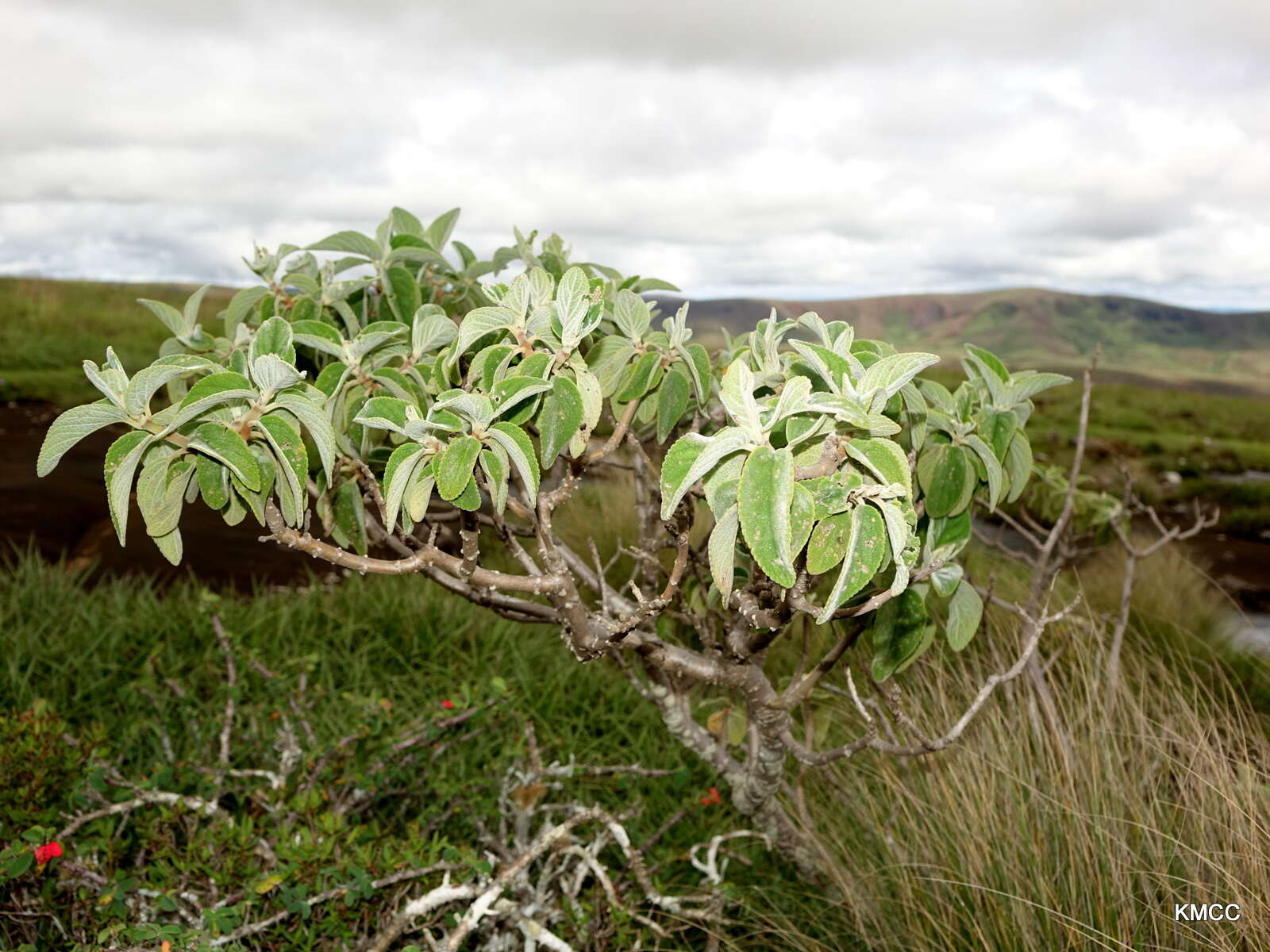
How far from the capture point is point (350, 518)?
66.1 inches

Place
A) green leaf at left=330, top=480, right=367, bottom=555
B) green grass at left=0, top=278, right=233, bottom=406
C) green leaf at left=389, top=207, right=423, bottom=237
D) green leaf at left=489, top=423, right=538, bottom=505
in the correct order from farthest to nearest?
green grass at left=0, top=278, right=233, bottom=406 → green leaf at left=389, top=207, right=423, bottom=237 → green leaf at left=330, top=480, right=367, bottom=555 → green leaf at left=489, top=423, right=538, bottom=505

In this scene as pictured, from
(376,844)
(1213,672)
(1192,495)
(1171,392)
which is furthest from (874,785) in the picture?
(1171,392)

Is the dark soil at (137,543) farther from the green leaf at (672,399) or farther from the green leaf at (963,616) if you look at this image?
the green leaf at (963,616)

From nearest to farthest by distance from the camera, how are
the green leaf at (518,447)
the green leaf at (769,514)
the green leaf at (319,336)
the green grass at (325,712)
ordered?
the green leaf at (769,514) → the green leaf at (518,447) → the green leaf at (319,336) → the green grass at (325,712)

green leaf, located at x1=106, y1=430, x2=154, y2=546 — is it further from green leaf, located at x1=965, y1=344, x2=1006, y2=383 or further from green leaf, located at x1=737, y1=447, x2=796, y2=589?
green leaf, located at x1=965, y1=344, x2=1006, y2=383

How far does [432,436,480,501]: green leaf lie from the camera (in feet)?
3.82

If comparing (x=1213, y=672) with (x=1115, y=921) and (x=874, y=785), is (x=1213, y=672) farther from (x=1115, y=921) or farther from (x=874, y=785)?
(x=1115, y=921)

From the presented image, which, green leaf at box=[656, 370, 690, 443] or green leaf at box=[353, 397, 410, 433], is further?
green leaf at box=[656, 370, 690, 443]

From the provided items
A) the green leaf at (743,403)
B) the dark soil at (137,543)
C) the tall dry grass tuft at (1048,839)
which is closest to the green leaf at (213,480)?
the green leaf at (743,403)

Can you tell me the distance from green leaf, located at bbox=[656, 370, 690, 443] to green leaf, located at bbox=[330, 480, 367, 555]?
1.91ft

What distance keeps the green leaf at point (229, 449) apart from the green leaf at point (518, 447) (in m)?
0.32

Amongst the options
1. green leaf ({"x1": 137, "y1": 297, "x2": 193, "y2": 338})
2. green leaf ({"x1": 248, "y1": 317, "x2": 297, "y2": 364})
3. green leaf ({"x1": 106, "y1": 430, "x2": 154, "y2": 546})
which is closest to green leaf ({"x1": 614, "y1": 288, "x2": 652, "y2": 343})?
green leaf ({"x1": 248, "y1": 317, "x2": 297, "y2": 364})

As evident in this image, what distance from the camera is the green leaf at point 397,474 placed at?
122cm

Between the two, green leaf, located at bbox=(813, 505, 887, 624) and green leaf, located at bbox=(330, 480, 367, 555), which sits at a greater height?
green leaf, located at bbox=(813, 505, 887, 624)
